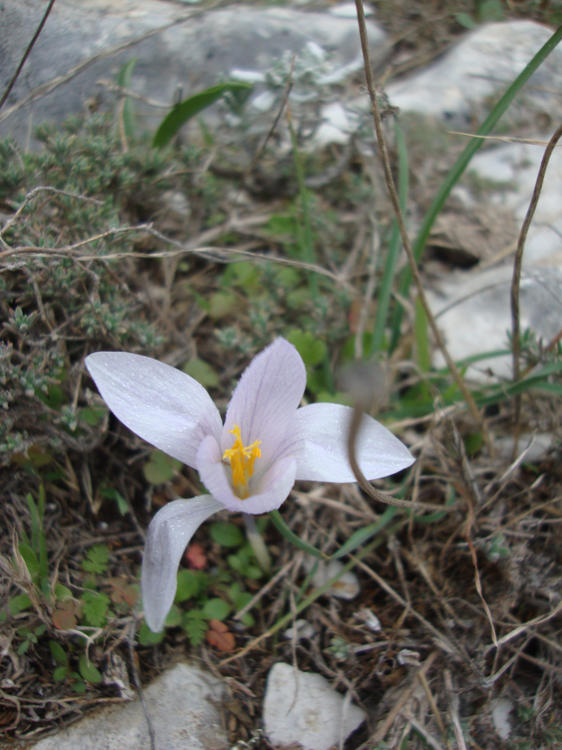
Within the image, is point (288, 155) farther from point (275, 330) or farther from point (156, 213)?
point (275, 330)

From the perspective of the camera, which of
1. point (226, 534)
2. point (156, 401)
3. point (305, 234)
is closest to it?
point (156, 401)

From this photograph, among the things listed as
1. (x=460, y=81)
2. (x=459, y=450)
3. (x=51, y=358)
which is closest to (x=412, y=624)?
(x=459, y=450)

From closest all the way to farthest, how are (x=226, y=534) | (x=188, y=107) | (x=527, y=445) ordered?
(x=226, y=534) < (x=188, y=107) < (x=527, y=445)

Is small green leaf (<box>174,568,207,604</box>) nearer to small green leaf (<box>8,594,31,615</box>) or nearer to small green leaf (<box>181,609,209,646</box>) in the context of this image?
small green leaf (<box>181,609,209,646</box>)

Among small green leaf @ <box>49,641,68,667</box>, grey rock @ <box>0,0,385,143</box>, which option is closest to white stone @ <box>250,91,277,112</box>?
grey rock @ <box>0,0,385,143</box>

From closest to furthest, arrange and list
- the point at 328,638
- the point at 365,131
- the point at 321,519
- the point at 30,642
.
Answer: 1. the point at 30,642
2. the point at 328,638
3. the point at 321,519
4. the point at 365,131

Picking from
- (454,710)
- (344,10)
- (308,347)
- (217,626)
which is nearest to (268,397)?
(308,347)

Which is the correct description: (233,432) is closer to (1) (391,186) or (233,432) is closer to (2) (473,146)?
(1) (391,186)
